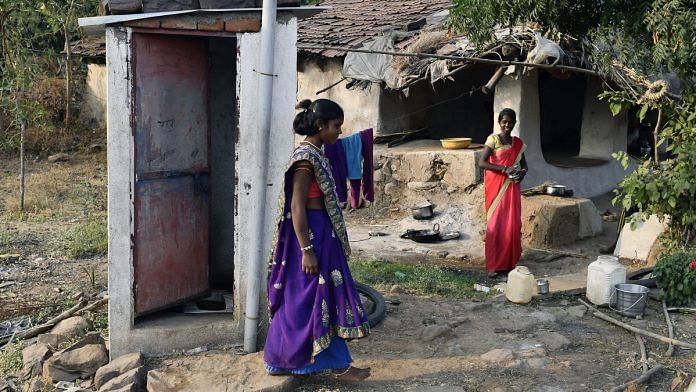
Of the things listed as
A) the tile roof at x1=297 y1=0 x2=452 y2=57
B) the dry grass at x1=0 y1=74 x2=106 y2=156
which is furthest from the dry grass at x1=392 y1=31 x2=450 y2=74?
the dry grass at x1=0 y1=74 x2=106 y2=156

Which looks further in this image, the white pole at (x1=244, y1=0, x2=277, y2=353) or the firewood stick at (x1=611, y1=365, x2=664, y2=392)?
the white pole at (x1=244, y1=0, x2=277, y2=353)

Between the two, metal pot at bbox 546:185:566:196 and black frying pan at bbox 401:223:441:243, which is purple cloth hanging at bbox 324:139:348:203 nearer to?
black frying pan at bbox 401:223:441:243

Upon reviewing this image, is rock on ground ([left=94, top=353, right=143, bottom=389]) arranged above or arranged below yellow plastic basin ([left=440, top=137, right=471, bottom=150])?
below

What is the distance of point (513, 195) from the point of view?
743 centimetres

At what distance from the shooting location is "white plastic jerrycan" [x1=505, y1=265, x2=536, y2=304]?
591 cm

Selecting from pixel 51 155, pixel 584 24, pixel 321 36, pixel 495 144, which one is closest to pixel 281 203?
pixel 495 144

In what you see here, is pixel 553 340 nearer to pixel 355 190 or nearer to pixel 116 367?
pixel 355 190

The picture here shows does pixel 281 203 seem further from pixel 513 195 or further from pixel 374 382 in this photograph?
pixel 513 195

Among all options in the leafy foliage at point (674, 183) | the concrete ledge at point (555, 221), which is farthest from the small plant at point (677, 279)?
the concrete ledge at point (555, 221)

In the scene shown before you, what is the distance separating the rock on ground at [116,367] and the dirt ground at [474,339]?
105 cm

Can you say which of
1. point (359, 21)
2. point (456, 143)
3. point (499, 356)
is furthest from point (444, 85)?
point (499, 356)

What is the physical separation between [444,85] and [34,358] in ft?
29.1

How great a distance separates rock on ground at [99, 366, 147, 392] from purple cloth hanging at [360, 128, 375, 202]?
2.05 m

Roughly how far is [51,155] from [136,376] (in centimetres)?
1114
